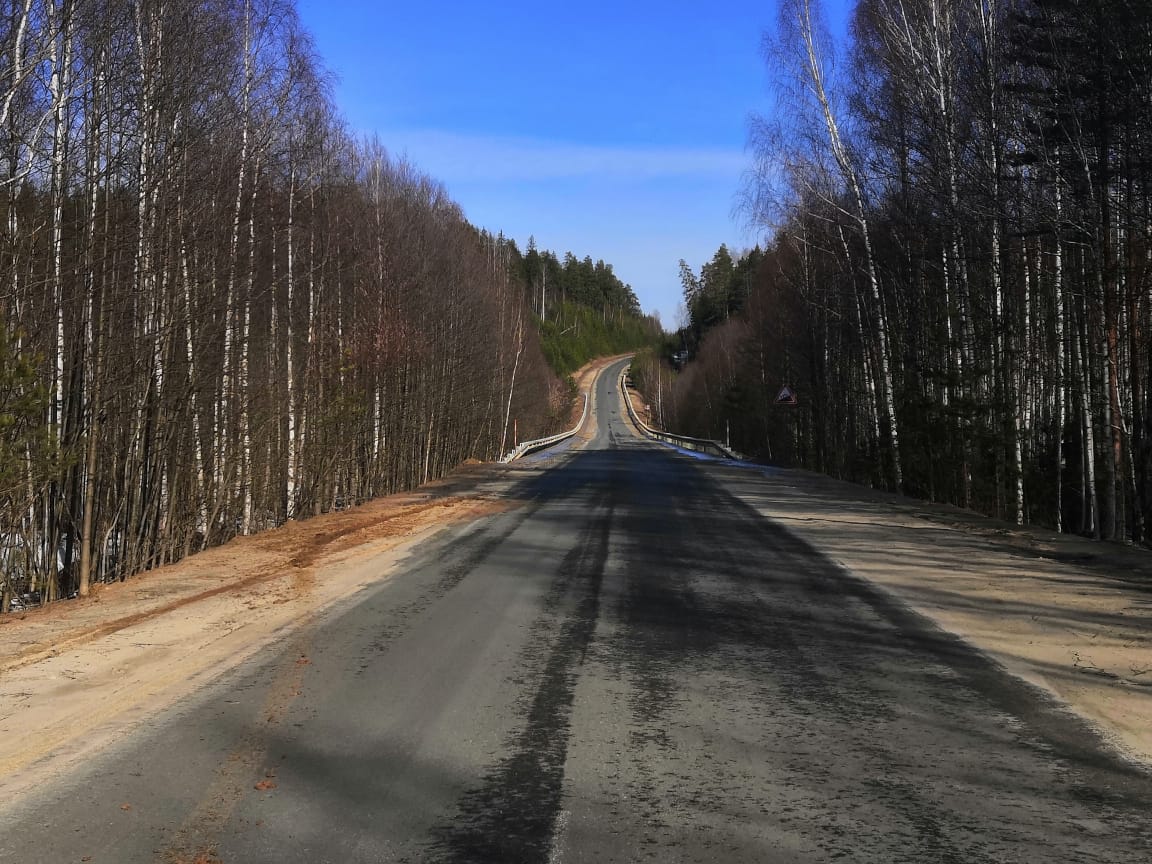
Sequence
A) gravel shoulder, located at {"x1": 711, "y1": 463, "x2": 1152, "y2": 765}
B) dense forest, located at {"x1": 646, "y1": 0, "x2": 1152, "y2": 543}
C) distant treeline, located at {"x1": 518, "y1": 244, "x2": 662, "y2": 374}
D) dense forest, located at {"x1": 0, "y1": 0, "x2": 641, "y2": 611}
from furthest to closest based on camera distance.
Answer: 1. distant treeline, located at {"x1": 518, "y1": 244, "x2": 662, "y2": 374}
2. dense forest, located at {"x1": 646, "y1": 0, "x2": 1152, "y2": 543}
3. dense forest, located at {"x1": 0, "y1": 0, "x2": 641, "y2": 611}
4. gravel shoulder, located at {"x1": 711, "y1": 463, "x2": 1152, "y2": 765}

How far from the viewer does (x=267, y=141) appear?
48.6 feet

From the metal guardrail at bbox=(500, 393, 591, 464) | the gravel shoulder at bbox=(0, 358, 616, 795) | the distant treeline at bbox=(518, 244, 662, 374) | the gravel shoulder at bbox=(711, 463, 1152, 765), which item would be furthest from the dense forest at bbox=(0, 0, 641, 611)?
the distant treeline at bbox=(518, 244, 662, 374)

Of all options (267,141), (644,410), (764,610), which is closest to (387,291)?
(267,141)

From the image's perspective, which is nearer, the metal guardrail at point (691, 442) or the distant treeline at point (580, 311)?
the metal guardrail at point (691, 442)

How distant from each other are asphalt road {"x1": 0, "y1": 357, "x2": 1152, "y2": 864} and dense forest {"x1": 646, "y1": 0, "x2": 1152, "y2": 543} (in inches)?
377

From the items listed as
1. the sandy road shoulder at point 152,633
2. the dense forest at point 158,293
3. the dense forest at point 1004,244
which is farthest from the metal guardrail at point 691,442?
the sandy road shoulder at point 152,633

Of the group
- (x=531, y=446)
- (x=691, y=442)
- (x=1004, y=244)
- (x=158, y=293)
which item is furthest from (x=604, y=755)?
(x=691, y=442)

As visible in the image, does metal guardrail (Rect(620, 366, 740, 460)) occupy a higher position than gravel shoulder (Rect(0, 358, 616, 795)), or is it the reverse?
metal guardrail (Rect(620, 366, 740, 460))

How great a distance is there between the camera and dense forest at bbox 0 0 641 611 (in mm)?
9500

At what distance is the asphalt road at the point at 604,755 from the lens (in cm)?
356

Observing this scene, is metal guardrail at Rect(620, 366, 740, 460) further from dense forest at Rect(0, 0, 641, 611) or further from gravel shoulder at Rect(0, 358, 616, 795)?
gravel shoulder at Rect(0, 358, 616, 795)

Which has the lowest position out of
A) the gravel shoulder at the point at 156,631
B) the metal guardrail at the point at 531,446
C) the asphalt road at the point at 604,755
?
the gravel shoulder at the point at 156,631

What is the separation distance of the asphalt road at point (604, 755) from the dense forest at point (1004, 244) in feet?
31.4

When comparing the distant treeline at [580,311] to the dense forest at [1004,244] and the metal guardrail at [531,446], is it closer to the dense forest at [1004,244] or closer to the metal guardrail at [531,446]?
the metal guardrail at [531,446]
